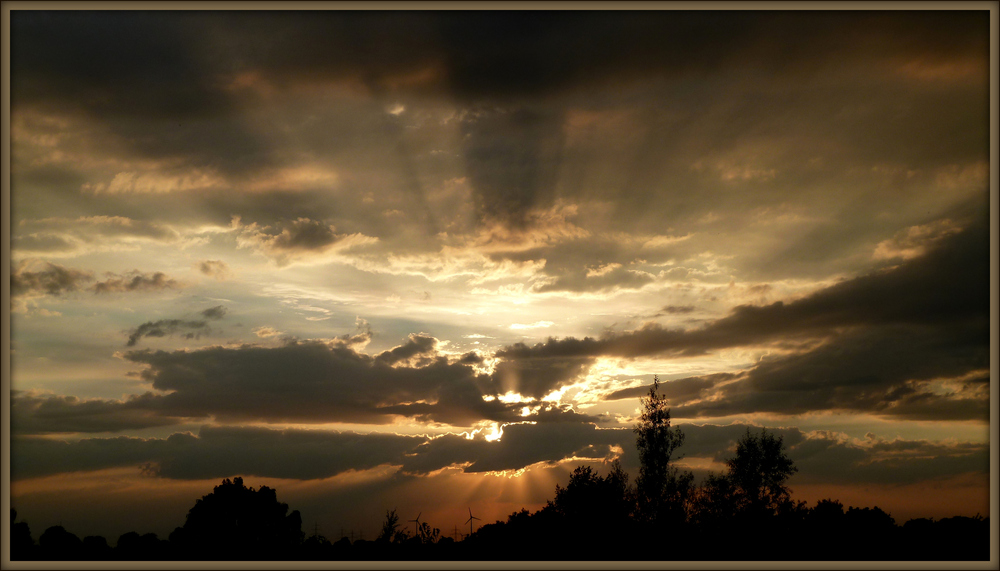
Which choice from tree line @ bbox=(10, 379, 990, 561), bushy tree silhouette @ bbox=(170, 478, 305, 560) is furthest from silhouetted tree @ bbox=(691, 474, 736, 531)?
bushy tree silhouette @ bbox=(170, 478, 305, 560)

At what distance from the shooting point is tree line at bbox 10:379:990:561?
56.8 meters

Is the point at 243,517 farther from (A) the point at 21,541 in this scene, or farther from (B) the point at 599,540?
(B) the point at 599,540

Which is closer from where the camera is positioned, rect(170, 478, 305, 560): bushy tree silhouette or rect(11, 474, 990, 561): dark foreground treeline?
rect(11, 474, 990, 561): dark foreground treeline

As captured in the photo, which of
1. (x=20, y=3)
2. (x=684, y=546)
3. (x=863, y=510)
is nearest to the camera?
(x=20, y=3)

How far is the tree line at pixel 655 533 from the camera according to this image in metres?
56.8

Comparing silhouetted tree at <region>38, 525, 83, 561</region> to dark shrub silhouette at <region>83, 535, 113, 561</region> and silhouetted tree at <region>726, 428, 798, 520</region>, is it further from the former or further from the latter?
silhouetted tree at <region>726, 428, 798, 520</region>

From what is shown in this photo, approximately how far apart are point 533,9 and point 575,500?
201 ft

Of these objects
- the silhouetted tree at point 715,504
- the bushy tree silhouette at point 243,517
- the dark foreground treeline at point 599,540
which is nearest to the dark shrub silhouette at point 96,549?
the dark foreground treeline at point 599,540

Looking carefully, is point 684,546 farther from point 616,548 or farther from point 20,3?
point 20,3

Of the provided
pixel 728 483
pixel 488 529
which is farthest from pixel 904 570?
pixel 488 529

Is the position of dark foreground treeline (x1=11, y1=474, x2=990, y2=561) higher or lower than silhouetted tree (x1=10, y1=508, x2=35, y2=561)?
lower

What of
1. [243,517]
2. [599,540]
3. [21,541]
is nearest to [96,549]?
[21,541]

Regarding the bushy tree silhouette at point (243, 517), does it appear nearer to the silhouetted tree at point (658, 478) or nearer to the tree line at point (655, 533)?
the tree line at point (655, 533)

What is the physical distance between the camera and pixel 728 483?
71.9 metres
